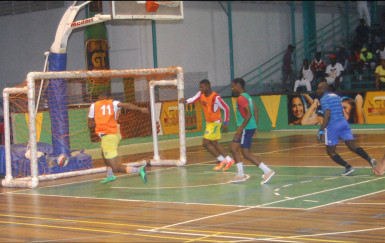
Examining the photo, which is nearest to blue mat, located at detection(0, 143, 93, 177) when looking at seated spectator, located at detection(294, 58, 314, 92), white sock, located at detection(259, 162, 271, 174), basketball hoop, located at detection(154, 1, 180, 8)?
basketball hoop, located at detection(154, 1, 180, 8)

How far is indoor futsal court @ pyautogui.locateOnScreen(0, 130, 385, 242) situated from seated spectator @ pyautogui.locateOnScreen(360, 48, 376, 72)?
1342 cm

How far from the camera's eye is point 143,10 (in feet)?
57.7

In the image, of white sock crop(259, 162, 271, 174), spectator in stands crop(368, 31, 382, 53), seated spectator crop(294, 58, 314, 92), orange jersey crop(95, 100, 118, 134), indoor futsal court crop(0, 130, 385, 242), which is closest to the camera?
indoor futsal court crop(0, 130, 385, 242)

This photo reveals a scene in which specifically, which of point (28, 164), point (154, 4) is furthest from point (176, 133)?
point (28, 164)

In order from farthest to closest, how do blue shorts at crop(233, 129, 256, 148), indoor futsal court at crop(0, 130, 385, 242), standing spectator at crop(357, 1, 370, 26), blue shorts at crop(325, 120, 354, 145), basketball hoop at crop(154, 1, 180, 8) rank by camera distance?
standing spectator at crop(357, 1, 370, 26) → basketball hoop at crop(154, 1, 180, 8) → blue shorts at crop(325, 120, 354, 145) → blue shorts at crop(233, 129, 256, 148) → indoor futsal court at crop(0, 130, 385, 242)

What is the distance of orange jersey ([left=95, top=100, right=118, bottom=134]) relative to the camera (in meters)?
14.7

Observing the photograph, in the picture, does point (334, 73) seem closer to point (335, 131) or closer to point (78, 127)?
point (78, 127)

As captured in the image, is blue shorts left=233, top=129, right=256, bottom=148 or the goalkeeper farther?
the goalkeeper

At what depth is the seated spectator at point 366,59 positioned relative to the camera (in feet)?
100

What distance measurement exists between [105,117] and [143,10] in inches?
159

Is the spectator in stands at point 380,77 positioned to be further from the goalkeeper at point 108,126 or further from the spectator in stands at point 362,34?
the goalkeeper at point 108,126

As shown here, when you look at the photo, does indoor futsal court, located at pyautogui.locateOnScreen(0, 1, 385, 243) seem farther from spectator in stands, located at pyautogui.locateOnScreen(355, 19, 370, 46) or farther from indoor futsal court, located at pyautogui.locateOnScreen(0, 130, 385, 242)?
spectator in stands, located at pyautogui.locateOnScreen(355, 19, 370, 46)

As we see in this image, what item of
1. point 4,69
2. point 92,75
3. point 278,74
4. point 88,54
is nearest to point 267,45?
point 278,74

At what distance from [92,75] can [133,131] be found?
9005 millimetres
